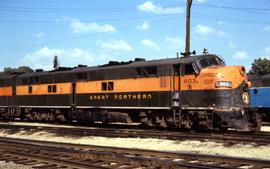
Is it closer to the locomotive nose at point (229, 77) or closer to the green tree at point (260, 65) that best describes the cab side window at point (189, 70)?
the locomotive nose at point (229, 77)

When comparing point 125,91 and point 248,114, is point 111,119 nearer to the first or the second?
point 125,91

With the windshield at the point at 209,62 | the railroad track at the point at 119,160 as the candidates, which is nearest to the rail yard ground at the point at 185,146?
the railroad track at the point at 119,160

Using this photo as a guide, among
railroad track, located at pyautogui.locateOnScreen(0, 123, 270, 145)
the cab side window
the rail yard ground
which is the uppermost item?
the cab side window

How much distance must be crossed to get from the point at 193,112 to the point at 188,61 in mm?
2451

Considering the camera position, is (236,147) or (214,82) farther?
(214,82)

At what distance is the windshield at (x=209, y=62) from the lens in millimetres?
20263

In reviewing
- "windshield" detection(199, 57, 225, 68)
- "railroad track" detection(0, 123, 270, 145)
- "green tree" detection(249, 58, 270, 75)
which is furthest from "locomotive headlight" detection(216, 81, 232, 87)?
"green tree" detection(249, 58, 270, 75)

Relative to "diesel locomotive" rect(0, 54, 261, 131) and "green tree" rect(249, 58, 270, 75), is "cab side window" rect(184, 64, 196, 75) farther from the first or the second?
"green tree" rect(249, 58, 270, 75)

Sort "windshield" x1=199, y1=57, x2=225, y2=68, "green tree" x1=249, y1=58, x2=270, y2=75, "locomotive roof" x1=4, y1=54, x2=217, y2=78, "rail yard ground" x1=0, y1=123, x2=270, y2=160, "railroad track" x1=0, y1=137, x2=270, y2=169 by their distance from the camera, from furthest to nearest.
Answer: "green tree" x1=249, y1=58, x2=270, y2=75, "locomotive roof" x1=4, y1=54, x2=217, y2=78, "windshield" x1=199, y1=57, x2=225, y2=68, "rail yard ground" x1=0, y1=123, x2=270, y2=160, "railroad track" x1=0, y1=137, x2=270, y2=169

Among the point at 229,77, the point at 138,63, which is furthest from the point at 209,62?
the point at 138,63

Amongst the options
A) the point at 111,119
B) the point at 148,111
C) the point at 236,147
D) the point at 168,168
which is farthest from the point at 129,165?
the point at 111,119

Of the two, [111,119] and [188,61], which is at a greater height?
[188,61]

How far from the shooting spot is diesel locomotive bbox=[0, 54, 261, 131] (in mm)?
19359

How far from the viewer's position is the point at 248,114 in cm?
1923
